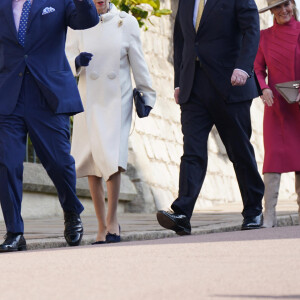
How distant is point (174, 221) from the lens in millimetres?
6887

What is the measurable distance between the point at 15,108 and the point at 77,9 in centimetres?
66

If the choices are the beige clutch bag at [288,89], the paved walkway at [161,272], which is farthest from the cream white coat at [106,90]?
the paved walkway at [161,272]

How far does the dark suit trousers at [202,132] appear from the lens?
23.0 ft

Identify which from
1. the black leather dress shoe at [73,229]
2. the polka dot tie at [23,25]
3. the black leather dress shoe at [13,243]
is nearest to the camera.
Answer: the black leather dress shoe at [13,243]

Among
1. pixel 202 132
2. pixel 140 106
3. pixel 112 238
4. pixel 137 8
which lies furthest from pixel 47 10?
pixel 137 8

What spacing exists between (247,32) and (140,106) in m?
0.83

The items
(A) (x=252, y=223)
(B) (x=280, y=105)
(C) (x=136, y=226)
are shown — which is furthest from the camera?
(C) (x=136, y=226)

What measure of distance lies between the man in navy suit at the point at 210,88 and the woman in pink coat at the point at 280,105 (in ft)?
2.14

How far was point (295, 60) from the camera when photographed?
7.84m

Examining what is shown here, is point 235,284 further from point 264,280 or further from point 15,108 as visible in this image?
point 15,108

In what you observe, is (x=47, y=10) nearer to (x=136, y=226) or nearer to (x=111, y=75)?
(x=111, y=75)

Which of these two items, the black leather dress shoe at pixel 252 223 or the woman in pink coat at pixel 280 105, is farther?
the woman in pink coat at pixel 280 105

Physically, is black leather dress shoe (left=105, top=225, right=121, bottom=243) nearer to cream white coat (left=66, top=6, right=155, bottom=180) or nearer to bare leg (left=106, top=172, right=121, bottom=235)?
bare leg (left=106, top=172, right=121, bottom=235)

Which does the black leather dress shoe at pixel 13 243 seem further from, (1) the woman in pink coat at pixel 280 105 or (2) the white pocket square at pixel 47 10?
(1) the woman in pink coat at pixel 280 105
